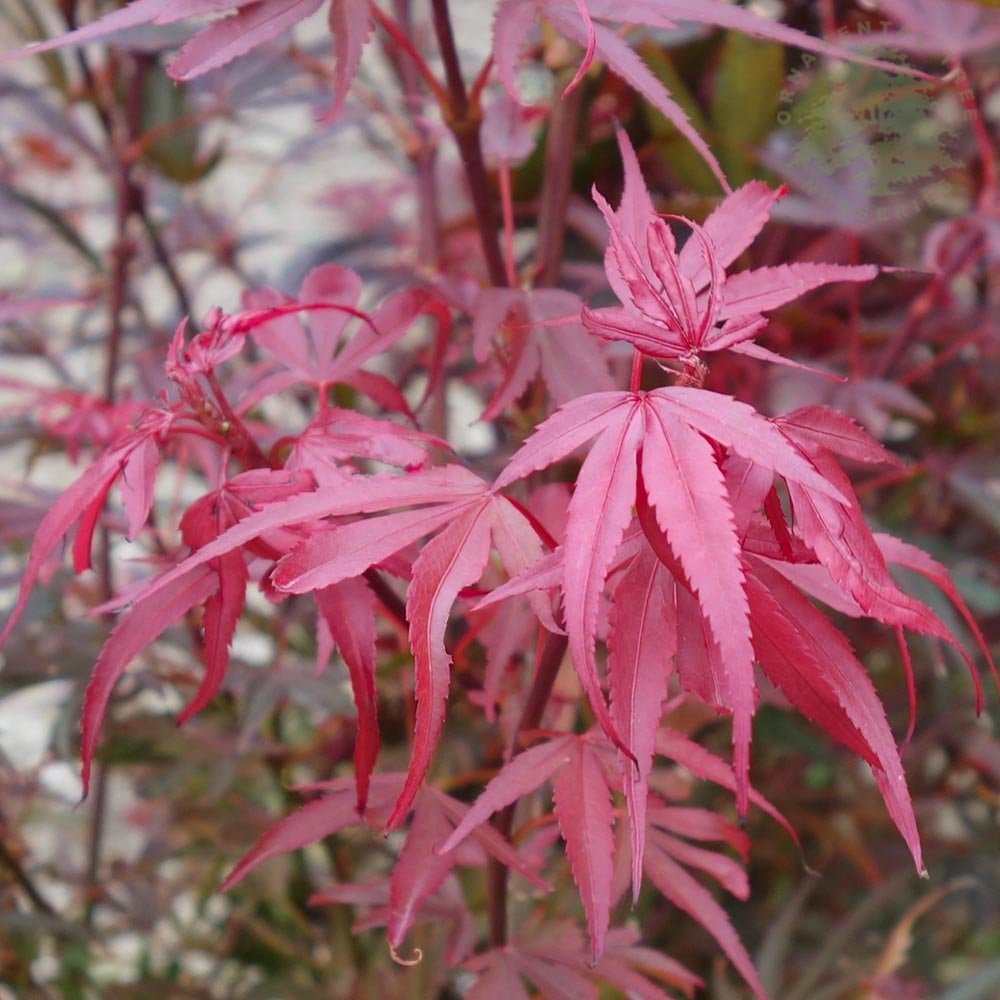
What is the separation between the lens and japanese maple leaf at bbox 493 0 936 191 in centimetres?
34

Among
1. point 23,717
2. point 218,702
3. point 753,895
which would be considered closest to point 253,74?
point 218,702

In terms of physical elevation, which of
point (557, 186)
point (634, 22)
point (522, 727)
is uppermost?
point (634, 22)

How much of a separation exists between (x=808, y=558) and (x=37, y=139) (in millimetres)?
1036

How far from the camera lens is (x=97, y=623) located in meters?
0.69

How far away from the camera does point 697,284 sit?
329 mm

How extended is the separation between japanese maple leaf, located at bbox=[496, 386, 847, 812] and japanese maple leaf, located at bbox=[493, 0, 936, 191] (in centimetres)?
10

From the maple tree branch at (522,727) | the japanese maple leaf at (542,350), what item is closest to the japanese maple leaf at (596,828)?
the maple tree branch at (522,727)

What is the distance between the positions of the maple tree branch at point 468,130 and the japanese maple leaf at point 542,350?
4 cm

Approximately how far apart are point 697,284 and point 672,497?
0.33 feet

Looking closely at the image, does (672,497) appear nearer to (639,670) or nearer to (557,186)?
(639,670)

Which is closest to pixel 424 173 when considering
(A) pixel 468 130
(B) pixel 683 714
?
(A) pixel 468 130

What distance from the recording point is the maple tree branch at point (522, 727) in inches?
13.5

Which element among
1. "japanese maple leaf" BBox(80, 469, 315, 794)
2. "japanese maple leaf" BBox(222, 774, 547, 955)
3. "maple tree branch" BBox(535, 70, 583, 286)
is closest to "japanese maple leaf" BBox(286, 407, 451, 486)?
"japanese maple leaf" BBox(80, 469, 315, 794)

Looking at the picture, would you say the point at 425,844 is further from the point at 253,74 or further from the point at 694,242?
the point at 253,74
